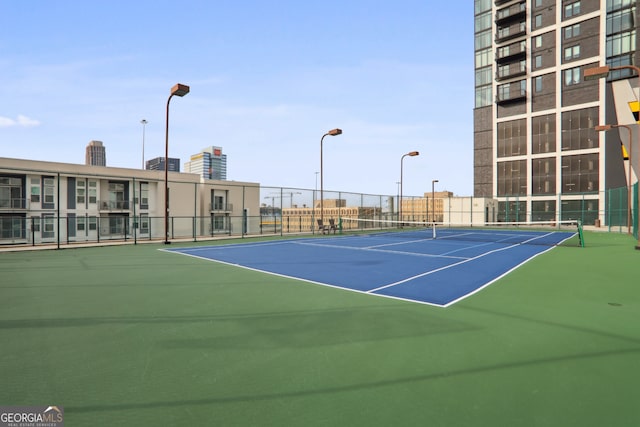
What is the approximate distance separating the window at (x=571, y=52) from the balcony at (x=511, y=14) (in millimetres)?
8315

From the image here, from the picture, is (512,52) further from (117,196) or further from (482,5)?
(117,196)

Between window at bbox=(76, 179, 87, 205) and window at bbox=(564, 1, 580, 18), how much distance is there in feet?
199

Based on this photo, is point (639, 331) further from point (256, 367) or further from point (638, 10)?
point (638, 10)

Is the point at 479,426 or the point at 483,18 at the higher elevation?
the point at 483,18

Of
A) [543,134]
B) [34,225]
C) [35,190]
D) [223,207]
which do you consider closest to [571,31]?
[543,134]

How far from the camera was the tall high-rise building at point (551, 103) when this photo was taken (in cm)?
4003

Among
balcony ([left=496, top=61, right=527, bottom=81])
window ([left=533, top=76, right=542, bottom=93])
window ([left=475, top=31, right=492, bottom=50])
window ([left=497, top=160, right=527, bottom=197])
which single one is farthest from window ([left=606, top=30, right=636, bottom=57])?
window ([left=475, top=31, right=492, bottom=50])

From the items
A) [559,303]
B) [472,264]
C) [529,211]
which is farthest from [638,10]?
[559,303]

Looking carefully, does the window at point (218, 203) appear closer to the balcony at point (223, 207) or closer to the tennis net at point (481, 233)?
the balcony at point (223, 207)

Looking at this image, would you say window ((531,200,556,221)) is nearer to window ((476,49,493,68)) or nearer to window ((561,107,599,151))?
window ((561,107,599,151))

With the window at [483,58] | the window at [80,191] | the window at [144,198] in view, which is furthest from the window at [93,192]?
the window at [483,58]

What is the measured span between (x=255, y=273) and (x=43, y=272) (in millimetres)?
5234

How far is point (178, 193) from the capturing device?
44469mm

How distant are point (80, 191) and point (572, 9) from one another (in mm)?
61674
